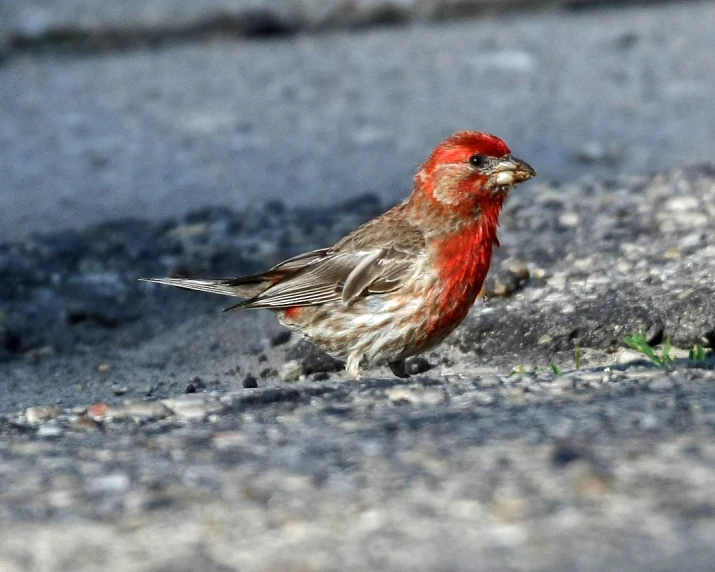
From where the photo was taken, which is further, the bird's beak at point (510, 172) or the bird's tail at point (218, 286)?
the bird's tail at point (218, 286)

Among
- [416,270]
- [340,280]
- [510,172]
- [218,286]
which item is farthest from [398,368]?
[510,172]

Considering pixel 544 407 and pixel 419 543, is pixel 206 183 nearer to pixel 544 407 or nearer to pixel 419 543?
pixel 544 407

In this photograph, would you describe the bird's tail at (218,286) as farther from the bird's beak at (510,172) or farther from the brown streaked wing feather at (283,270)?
the bird's beak at (510,172)

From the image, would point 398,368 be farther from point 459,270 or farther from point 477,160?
point 477,160

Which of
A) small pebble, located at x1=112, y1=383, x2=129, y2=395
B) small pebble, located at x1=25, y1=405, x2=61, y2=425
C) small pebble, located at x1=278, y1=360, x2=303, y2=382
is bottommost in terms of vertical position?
small pebble, located at x1=112, y1=383, x2=129, y2=395

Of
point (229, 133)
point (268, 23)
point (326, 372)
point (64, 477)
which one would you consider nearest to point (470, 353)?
point (326, 372)

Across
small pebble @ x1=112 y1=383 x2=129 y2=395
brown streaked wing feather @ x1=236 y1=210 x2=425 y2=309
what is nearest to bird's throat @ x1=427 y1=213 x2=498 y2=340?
brown streaked wing feather @ x1=236 y1=210 x2=425 y2=309

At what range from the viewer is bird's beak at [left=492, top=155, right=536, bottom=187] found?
221 inches

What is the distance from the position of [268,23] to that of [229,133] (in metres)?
2.28

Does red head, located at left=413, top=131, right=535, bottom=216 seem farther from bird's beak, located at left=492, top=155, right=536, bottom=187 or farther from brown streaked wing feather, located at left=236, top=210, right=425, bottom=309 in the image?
brown streaked wing feather, located at left=236, top=210, right=425, bottom=309

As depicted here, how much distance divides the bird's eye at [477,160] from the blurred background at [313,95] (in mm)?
3047

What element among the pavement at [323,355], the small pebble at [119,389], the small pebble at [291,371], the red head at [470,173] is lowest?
the small pebble at [119,389]

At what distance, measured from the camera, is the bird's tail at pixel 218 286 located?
20.1 feet

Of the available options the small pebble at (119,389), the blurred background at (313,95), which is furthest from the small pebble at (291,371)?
the blurred background at (313,95)
